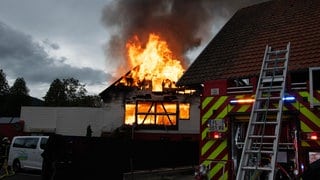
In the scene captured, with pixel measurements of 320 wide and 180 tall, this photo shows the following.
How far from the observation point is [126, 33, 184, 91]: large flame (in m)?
23.3

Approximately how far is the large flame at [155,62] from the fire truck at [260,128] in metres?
15.8

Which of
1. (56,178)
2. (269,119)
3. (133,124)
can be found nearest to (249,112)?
(269,119)

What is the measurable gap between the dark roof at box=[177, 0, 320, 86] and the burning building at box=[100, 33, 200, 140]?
11945 millimetres

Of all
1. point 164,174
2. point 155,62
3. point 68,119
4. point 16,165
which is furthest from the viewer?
point 68,119

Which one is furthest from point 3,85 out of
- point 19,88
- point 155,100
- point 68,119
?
point 155,100

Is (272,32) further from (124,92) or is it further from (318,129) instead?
(124,92)

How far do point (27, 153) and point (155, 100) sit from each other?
931cm

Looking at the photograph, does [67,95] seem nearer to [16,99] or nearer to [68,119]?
[16,99]

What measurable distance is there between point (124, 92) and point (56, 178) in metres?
14.9

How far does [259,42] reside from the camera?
31.5 ft

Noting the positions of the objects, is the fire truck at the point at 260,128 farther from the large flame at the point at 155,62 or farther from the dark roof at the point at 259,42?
the large flame at the point at 155,62

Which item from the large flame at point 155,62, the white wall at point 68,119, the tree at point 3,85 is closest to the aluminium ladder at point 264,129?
the large flame at point 155,62

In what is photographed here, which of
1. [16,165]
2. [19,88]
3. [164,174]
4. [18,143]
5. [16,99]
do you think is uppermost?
[19,88]

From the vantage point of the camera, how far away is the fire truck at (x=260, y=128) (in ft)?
20.2
